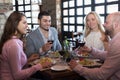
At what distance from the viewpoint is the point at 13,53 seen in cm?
191

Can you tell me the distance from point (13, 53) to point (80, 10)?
340 centimetres

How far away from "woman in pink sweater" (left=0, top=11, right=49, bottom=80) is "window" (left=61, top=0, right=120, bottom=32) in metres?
2.48

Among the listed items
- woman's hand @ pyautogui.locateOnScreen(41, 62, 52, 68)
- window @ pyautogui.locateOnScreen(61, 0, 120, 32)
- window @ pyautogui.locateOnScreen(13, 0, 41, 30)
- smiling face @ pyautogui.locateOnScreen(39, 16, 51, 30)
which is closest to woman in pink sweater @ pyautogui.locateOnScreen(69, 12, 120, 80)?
woman's hand @ pyautogui.locateOnScreen(41, 62, 52, 68)

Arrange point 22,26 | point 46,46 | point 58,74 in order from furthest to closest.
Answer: point 46,46, point 22,26, point 58,74

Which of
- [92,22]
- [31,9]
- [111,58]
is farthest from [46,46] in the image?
[31,9]

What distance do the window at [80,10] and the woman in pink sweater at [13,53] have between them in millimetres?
2479

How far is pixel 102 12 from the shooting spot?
4.44m

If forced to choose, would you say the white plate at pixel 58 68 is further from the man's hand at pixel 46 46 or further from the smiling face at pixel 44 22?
the smiling face at pixel 44 22

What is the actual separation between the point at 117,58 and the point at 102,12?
9.61 feet

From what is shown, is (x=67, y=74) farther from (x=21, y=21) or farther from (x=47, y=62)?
(x=21, y=21)

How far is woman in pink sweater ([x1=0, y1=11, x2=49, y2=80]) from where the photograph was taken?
1924 millimetres

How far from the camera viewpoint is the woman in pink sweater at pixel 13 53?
1924 millimetres

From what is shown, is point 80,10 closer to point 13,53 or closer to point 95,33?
point 95,33

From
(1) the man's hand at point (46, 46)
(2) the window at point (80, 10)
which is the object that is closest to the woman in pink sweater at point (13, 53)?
(1) the man's hand at point (46, 46)
